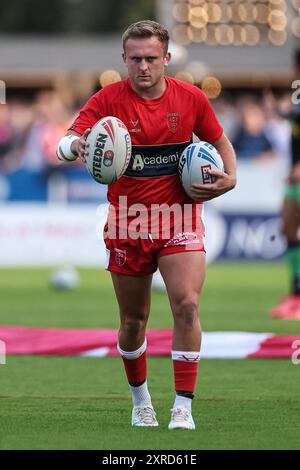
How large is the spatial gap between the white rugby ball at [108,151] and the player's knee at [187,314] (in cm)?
80

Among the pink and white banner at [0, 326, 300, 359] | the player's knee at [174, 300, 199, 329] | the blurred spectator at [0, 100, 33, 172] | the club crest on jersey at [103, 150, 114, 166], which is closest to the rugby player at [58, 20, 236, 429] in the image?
the player's knee at [174, 300, 199, 329]

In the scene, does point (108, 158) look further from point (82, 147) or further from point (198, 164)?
point (198, 164)

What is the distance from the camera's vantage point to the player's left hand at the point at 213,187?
7.36 metres

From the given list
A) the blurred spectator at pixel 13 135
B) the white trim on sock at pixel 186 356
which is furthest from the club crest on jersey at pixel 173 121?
the blurred spectator at pixel 13 135

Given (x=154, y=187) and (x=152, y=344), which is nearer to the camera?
(x=154, y=187)

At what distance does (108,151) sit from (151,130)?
0.41m

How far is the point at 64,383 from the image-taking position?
917 cm

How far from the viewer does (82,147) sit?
724 cm

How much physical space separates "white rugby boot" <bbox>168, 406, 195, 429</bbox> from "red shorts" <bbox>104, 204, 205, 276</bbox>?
2.66ft

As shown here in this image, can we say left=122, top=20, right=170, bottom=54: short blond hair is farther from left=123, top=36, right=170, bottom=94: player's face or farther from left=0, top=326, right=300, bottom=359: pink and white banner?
left=0, top=326, right=300, bottom=359: pink and white banner

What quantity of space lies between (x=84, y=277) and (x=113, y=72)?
600 inches

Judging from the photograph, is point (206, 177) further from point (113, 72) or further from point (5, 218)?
point (113, 72)

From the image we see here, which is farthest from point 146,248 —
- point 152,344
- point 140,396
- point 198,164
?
point 152,344

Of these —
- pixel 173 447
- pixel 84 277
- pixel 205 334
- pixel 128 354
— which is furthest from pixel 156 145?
pixel 84 277
